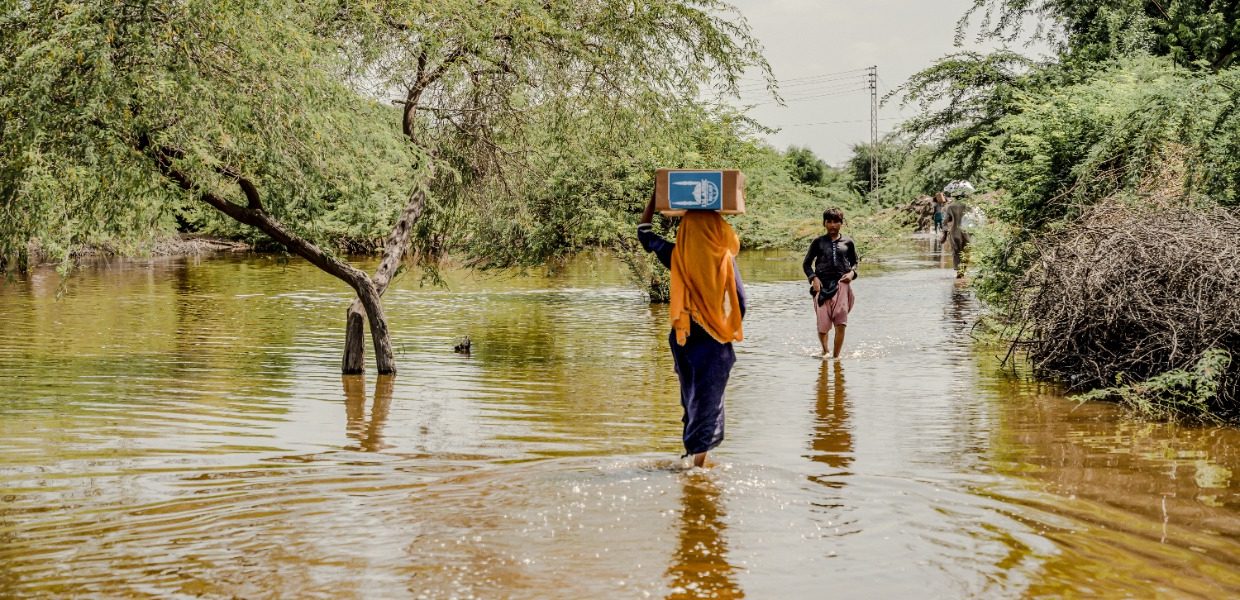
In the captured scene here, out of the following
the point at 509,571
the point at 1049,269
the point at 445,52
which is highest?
the point at 445,52

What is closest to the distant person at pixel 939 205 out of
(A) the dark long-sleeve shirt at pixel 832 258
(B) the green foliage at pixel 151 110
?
(A) the dark long-sleeve shirt at pixel 832 258

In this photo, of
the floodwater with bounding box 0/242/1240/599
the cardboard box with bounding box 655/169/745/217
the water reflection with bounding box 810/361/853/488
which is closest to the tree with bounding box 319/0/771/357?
the floodwater with bounding box 0/242/1240/599

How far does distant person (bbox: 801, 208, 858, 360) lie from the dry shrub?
2235 millimetres

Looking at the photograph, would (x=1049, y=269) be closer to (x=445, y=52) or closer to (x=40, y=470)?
(x=445, y=52)

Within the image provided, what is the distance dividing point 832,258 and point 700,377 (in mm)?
6918

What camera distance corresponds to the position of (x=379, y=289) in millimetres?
15141

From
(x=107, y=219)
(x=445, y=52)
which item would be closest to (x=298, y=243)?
(x=107, y=219)

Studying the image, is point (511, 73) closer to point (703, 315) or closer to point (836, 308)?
point (836, 308)

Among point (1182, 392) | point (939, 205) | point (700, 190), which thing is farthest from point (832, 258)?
point (939, 205)

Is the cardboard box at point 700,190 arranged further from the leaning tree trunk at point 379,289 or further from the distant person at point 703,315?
the leaning tree trunk at point 379,289

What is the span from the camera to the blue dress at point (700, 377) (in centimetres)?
810

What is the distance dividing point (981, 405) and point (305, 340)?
1088 centimetres

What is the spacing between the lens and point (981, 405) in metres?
11.7

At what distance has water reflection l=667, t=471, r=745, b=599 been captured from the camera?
575cm
